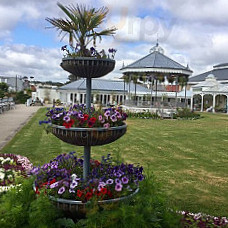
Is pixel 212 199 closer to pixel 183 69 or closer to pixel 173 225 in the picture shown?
pixel 173 225

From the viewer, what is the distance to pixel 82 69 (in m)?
3.93

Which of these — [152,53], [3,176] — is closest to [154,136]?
[3,176]

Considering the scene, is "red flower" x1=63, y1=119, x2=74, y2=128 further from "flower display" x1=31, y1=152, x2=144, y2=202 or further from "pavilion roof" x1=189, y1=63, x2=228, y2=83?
"pavilion roof" x1=189, y1=63, x2=228, y2=83

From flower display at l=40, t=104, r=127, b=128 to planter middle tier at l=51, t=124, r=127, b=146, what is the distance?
72mm

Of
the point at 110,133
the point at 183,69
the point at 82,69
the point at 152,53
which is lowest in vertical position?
the point at 110,133

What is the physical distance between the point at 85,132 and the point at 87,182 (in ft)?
2.17

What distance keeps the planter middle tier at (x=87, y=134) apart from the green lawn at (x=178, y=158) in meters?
1.15

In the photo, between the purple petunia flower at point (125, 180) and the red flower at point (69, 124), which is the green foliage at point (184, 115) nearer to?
the purple petunia flower at point (125, 180)

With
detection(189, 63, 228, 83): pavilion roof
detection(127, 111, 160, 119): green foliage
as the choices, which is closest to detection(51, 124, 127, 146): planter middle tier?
detection(127, 111, 160, 119): green foliage

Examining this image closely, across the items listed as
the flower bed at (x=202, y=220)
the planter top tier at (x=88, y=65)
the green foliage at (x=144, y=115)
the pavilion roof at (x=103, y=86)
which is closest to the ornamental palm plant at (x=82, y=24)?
the planter top tier at (x=88, y=65)

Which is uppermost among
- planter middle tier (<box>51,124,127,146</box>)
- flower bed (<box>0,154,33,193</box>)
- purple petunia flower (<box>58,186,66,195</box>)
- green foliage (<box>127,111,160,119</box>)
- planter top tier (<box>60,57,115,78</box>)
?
planter top tier (<box>60,57,115,78</box>)

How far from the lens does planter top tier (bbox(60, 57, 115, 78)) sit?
3836mm

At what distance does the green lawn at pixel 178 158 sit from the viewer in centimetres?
575

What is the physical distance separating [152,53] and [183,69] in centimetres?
454
